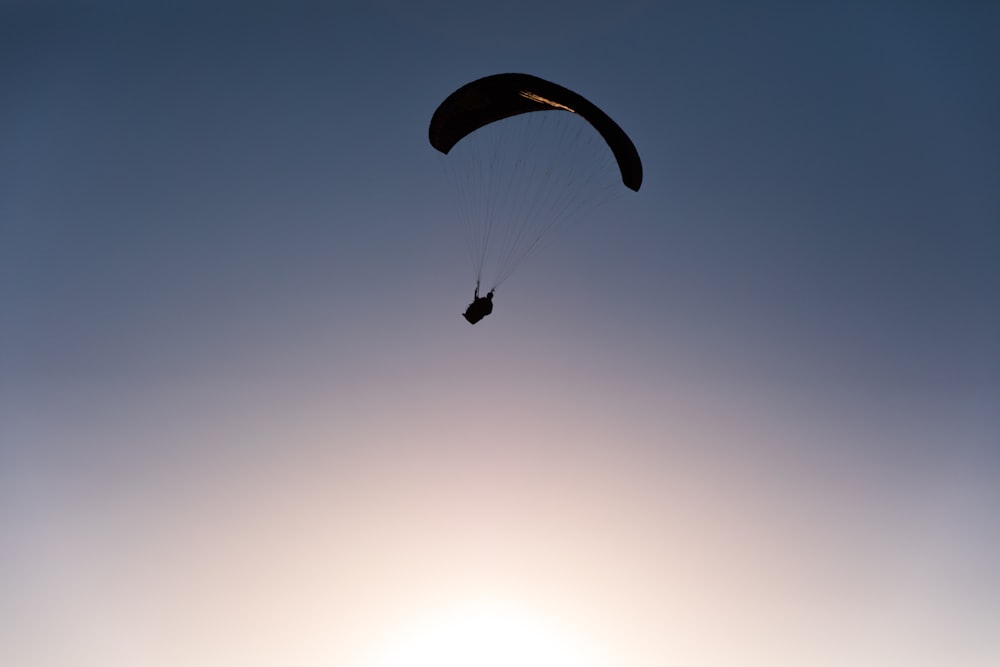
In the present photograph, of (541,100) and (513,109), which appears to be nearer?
(541,100)

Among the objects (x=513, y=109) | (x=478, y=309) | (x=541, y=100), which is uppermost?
(x=513, y=109)

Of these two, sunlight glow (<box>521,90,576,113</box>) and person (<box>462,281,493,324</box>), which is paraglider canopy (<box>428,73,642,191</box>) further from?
person (<box>462,281,493,324</box>)

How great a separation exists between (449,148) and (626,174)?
4124mm

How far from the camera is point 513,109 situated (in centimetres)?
1497

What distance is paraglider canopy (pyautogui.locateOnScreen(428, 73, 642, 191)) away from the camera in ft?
44.4

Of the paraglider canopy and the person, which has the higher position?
the paraglider canopy

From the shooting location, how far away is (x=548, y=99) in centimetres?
1368

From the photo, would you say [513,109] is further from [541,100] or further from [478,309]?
[478,309]

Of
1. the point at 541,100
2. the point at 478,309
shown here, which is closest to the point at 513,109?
the point at 541,100

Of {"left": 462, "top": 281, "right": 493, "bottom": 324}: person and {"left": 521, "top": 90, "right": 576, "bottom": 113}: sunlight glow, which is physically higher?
{"left": 521, "top": 90, "right": 576, "bottom": 113}: sunlight glow

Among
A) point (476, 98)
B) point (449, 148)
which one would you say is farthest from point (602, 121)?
point (449, 148)

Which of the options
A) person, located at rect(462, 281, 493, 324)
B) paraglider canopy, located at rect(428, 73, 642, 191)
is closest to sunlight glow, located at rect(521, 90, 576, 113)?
paraglider canopy, located at rect(428, 73, 642, 191)

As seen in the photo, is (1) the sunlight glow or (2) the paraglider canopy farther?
(1) the sunlight glow

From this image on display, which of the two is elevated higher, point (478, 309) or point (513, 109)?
point (513, 109)
